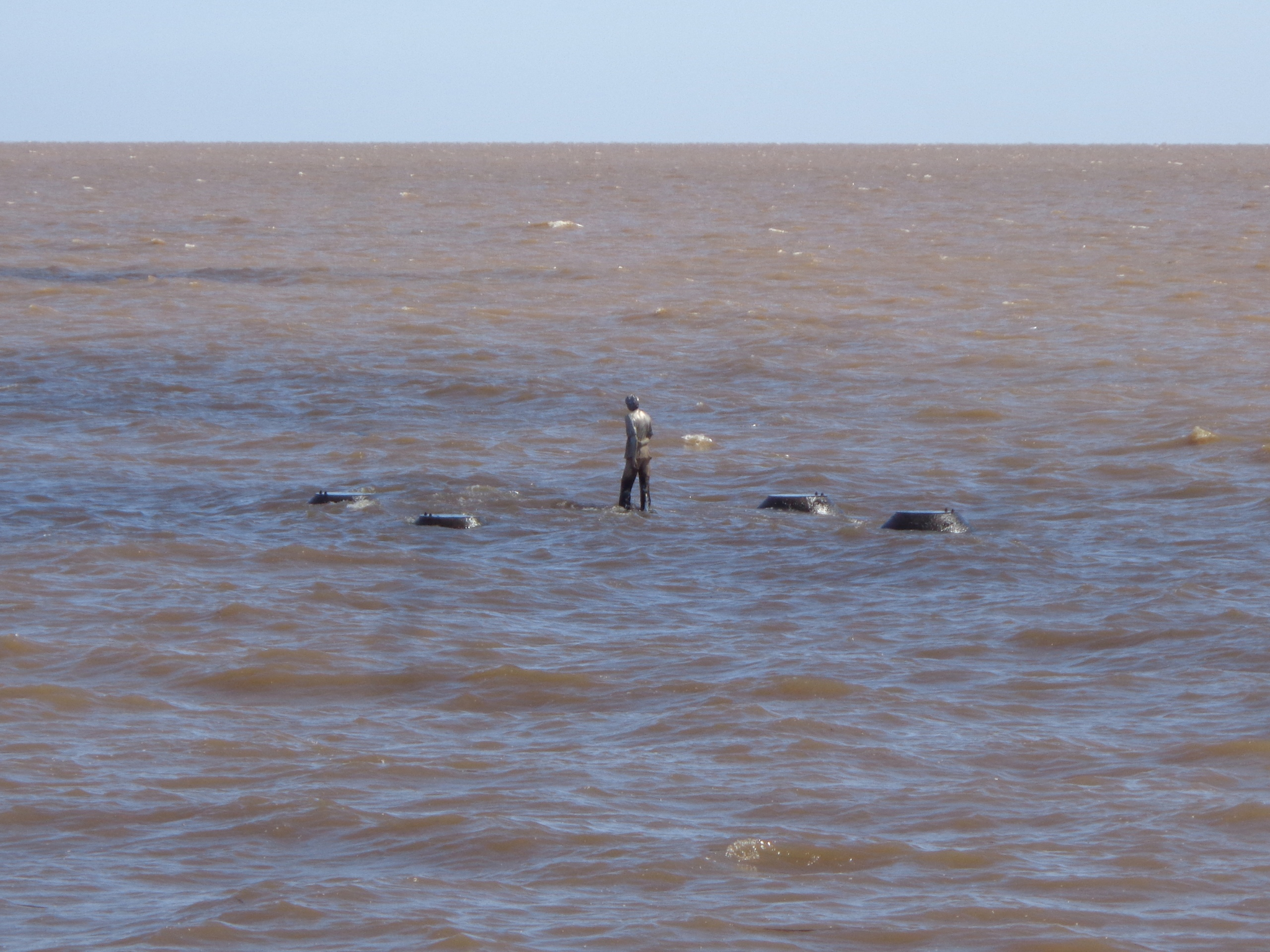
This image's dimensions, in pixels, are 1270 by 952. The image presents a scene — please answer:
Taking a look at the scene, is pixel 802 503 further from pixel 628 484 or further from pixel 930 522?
pixel 628 484

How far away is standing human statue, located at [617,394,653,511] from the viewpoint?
55.0 feet

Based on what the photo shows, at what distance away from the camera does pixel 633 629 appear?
13797 mm

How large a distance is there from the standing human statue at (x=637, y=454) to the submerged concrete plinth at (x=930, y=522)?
251cm

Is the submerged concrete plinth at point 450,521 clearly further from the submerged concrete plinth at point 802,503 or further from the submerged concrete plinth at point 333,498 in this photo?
the submerged concrete plinth at point 802,503

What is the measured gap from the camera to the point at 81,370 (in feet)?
86.2

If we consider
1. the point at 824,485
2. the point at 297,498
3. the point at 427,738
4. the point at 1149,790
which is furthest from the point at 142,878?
the point at 824,485

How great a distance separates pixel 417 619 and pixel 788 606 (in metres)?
3.05

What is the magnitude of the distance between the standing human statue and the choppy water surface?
29 centimetres

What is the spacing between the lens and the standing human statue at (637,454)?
16.8 m

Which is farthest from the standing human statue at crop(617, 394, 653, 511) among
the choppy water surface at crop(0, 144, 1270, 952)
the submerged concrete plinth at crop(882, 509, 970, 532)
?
the submerged concrete plinth at crop(882, 509, 970, 532)

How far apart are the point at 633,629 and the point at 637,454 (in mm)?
3579

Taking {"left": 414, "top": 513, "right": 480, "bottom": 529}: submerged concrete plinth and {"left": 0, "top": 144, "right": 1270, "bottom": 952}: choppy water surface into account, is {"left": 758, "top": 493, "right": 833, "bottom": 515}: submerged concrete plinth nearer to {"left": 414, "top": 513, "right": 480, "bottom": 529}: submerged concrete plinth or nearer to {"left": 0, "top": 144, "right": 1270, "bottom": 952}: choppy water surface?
{"left": 0, "top": 144, "right": 1270, "bottom": 952}: choppy water surface

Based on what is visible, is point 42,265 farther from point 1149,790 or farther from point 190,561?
point 1149,790

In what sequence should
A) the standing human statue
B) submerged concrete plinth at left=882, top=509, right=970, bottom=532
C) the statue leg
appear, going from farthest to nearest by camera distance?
the statue leg → the standing human statue → submerged concrete plinth at left=882, top=509, right=970, bottom=532
